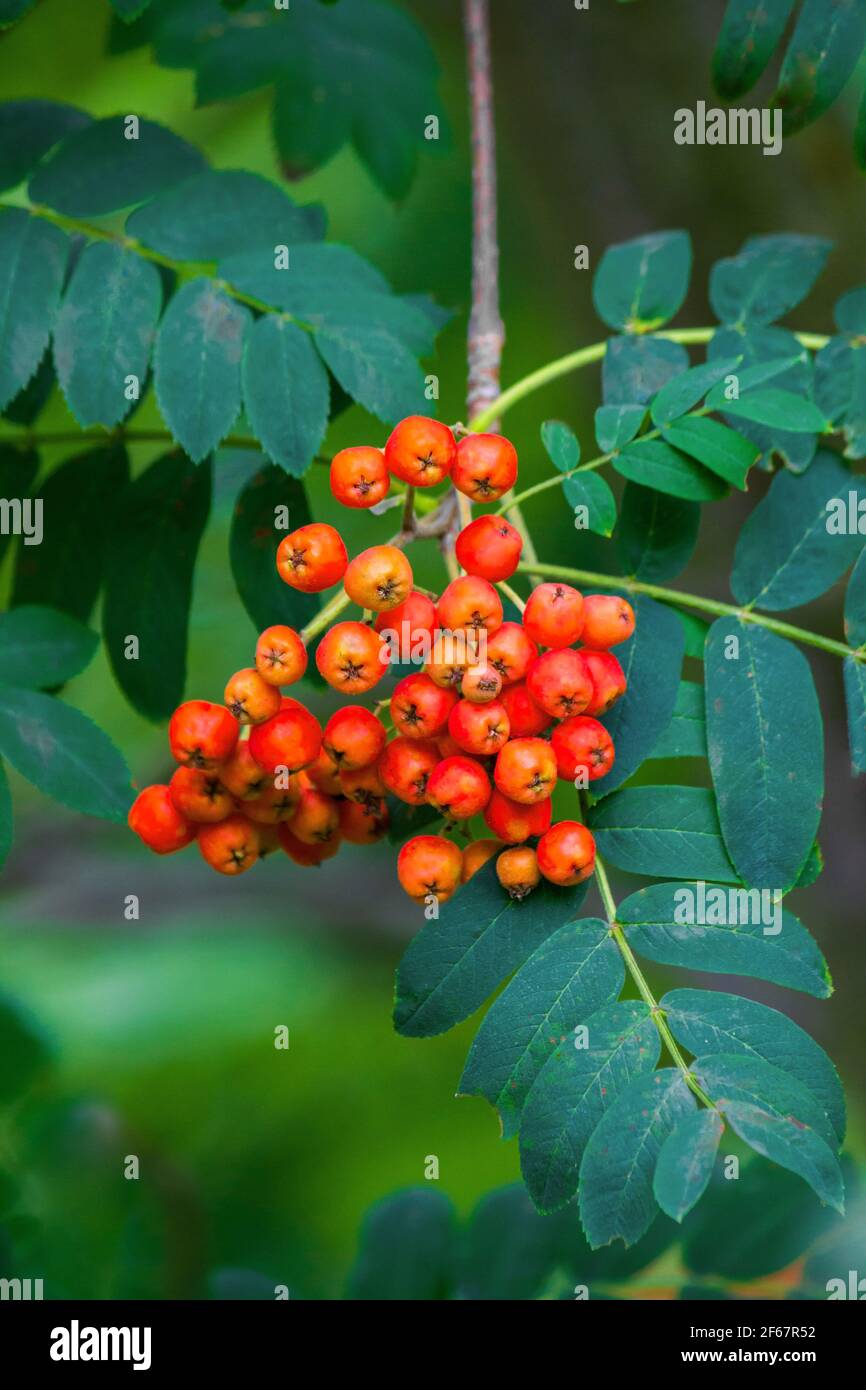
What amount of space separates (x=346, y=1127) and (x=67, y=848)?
796 millimetres

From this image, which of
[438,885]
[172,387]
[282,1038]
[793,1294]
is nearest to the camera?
[438,885]

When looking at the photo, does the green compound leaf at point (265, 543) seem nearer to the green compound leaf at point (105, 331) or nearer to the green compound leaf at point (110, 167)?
the green compound leaf at point (105, 331)

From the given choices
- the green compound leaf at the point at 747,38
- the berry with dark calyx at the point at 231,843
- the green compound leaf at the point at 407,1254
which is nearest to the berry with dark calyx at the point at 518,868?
the berry with dark calyx at the point at 231,843

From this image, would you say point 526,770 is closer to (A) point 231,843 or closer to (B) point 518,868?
(B) point 518,868

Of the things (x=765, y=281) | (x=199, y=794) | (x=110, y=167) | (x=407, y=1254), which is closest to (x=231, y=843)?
(x=199, y=794)

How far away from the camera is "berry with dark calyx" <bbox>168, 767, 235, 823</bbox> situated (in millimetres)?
996

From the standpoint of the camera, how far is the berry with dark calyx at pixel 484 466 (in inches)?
37.7

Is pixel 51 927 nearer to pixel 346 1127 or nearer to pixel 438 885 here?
pixel 346 1127

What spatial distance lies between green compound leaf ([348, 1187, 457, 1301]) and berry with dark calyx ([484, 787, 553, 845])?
61cm

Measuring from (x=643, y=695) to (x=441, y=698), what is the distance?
0.68 ft

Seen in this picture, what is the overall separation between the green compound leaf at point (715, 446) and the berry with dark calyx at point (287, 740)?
0.40 metres

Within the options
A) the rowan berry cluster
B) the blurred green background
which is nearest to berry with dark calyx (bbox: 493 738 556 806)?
the rowan berry cluster

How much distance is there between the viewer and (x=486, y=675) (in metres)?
0.90

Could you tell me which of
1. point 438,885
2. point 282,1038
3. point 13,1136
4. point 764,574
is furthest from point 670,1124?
point 282,1038
